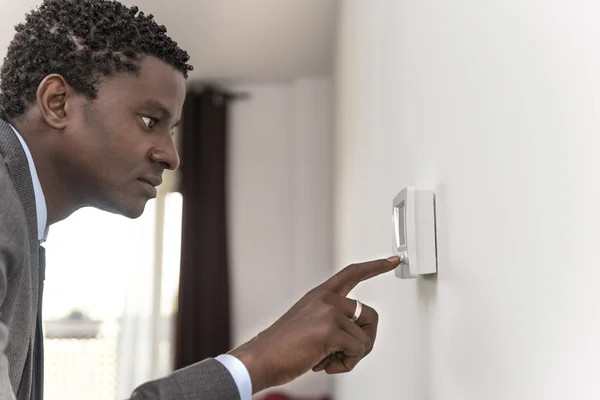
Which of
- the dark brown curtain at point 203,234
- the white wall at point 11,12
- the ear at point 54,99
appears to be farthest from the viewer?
the dark brown curtain at point 203,234

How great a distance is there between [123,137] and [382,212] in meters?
0.47

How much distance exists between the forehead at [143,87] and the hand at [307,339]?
35cm

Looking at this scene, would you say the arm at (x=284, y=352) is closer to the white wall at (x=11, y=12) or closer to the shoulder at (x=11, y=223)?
the shoulder at (x=11, y=223)

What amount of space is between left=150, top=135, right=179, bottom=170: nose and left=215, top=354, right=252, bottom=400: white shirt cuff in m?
0.32

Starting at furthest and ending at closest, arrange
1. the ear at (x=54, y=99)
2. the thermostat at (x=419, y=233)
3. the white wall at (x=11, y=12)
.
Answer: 1. the white wall at (x=11, y=12)
2. the ear at (x=54, y=99)
3. the thermostat at (x=419, y=233)

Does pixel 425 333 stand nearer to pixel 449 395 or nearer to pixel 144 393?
pixel 449 395

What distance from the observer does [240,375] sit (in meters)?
0.64

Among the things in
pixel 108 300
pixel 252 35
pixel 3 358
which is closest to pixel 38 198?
pixel 3 358

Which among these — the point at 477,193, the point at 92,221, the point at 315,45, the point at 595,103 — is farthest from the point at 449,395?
the point at 92,221

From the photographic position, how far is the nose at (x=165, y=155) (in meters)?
0.85

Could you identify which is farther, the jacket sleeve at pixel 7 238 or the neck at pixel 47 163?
the neck at pixel 47 163

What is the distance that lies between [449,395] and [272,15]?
96.2 inches

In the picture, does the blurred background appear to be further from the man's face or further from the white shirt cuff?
the man's face

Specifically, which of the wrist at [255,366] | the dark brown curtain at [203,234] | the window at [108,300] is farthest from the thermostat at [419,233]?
the window at [108,300]
